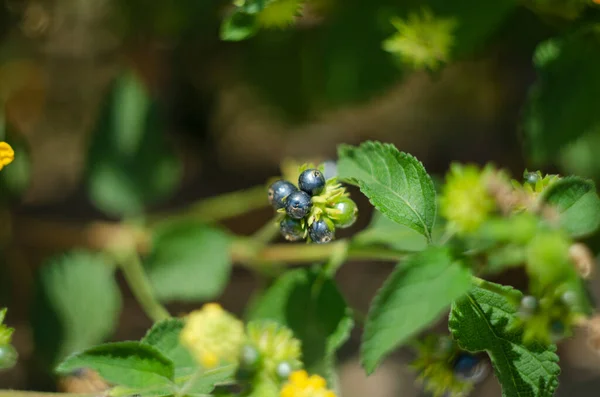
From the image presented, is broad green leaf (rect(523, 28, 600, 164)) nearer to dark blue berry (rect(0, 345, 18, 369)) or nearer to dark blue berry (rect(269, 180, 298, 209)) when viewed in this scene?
dark blue berry (rect(269, 180, 298, 209))

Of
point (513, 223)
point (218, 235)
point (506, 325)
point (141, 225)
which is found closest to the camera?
point (513, 223)

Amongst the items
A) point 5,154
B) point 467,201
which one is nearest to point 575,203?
point 467,201

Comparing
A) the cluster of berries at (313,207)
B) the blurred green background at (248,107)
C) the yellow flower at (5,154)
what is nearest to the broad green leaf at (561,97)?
the blurred green background at (248,107)

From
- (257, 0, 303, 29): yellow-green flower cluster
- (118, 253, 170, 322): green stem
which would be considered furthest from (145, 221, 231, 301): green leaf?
(257, 0, 303, 29): yellow-green flower cluster

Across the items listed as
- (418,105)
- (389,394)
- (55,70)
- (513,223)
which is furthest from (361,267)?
(513,223)

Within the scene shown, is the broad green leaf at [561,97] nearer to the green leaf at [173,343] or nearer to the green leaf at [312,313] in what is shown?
the green leaf at [312,313]

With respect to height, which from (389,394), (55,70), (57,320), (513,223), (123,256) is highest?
(55,70)

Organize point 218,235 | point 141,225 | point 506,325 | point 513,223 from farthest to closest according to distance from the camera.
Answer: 1. point 141,225
2. point 218,235
3. point 506,325
4. point 513,223

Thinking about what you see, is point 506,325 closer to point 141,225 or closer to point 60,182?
point 141,225
